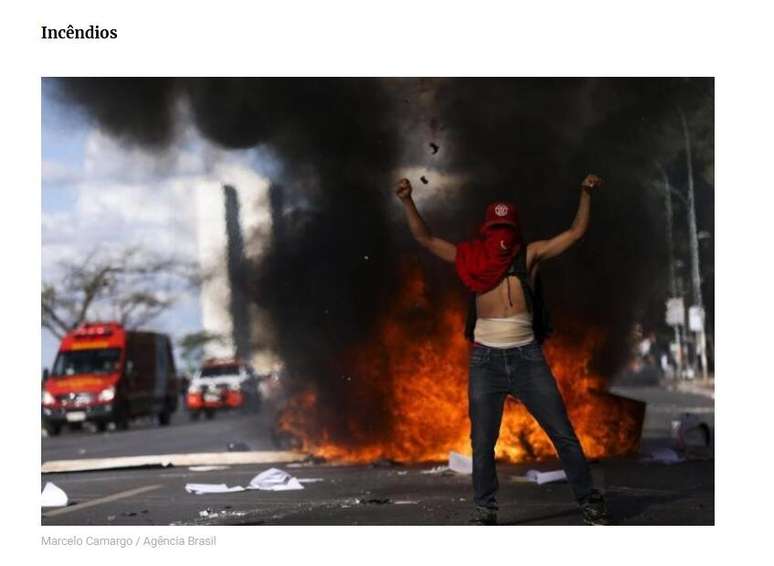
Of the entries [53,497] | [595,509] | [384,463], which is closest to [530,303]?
[595,509]

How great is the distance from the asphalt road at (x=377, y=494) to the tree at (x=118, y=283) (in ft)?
4.57

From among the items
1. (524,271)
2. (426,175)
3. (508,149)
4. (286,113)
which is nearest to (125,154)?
(286,113)

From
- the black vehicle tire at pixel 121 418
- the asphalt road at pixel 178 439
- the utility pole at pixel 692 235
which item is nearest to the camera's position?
the utility pole at pixel 692 235

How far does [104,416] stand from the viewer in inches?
704

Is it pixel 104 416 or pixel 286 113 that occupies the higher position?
pixel 286 113

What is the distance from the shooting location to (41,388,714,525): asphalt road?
810 centimetres

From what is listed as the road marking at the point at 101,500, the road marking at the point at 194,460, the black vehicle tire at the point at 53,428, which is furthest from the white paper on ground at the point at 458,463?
the black vehicle tire at the point at 53,428

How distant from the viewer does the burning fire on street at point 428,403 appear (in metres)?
10.5

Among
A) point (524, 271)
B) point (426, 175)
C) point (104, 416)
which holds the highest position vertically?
point (426, 175)

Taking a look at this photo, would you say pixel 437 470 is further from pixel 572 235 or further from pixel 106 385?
pixel 106 385

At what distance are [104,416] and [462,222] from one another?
8.96m

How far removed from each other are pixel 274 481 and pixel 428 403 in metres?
1.57

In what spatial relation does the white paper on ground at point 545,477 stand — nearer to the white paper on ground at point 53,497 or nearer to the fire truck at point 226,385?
the fire truck at point 226,385
